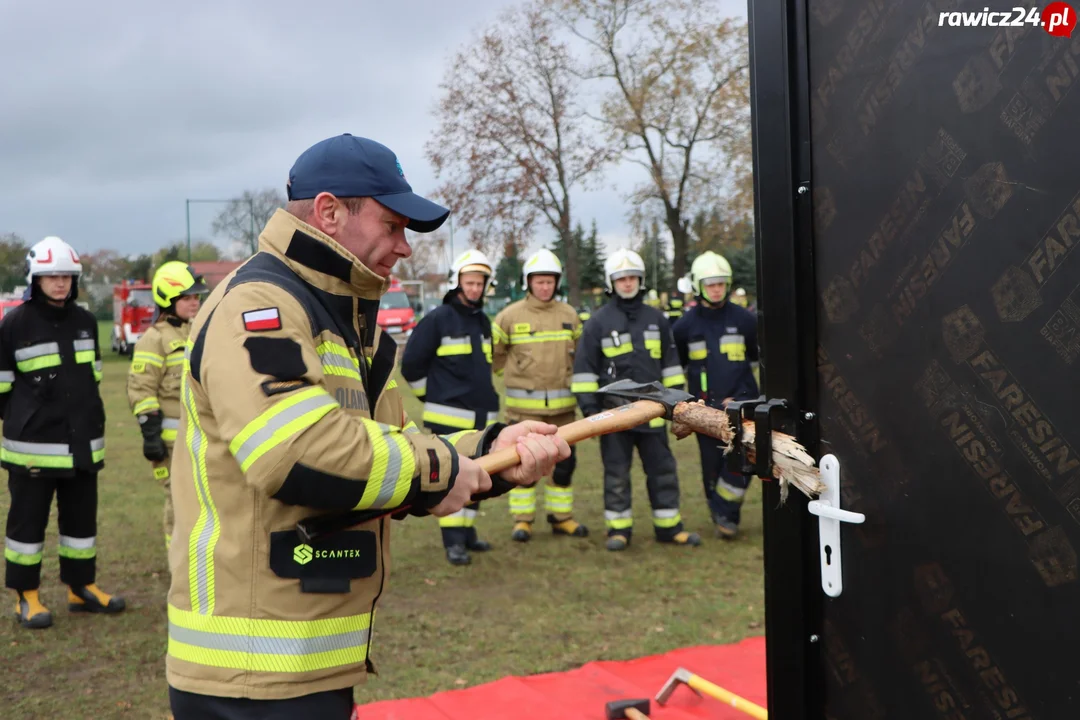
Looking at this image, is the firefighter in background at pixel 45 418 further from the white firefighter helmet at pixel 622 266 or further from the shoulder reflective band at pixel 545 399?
the white firefighter helmet at pixel 622 266

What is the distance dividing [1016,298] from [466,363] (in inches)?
217

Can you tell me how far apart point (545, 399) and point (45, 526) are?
146 inches

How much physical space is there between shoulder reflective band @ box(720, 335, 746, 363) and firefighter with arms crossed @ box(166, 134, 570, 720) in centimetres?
545

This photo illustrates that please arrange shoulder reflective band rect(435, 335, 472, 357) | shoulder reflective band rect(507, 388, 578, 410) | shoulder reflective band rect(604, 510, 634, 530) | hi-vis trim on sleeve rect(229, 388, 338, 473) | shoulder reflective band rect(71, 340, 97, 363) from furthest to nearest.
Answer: shoulder reflective band rect(507, 388, 578, 410) → shoulder reflective band rect(604, 510, 634, 530) → shoulder reflective band rect(435, 335, 472, 357) → shoulder reflective band rect(71, 340, 97, 363) → hi-vis trim on sleeve rect(229, 388, 338, 473)

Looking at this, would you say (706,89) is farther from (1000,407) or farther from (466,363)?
(1000,407)

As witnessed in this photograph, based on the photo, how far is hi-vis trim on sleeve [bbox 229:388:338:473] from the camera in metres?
1.99

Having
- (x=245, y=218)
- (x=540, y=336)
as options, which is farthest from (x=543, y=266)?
(x=245, y=218)

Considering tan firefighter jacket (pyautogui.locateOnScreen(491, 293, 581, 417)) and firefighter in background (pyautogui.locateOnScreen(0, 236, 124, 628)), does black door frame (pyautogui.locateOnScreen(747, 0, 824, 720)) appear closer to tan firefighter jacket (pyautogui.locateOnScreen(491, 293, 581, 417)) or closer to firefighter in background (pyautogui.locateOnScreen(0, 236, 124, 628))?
firefighter in background (pyautogui.locateOnScreen(0, 236, 124, 628))

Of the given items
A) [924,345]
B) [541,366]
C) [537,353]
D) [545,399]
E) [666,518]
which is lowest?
[666,518]

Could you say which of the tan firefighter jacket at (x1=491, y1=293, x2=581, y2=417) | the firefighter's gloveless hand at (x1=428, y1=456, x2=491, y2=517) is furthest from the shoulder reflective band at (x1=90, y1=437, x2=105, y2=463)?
the firefighter's gloveless hand at (x1=428, y1=456, x2=491, y2=517)

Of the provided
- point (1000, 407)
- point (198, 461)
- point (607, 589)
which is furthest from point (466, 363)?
point (1000, 407)

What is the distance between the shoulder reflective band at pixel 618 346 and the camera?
7441 millimetres

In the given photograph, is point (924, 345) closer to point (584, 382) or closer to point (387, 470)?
point (387, 470)

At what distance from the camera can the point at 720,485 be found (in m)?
7.64
